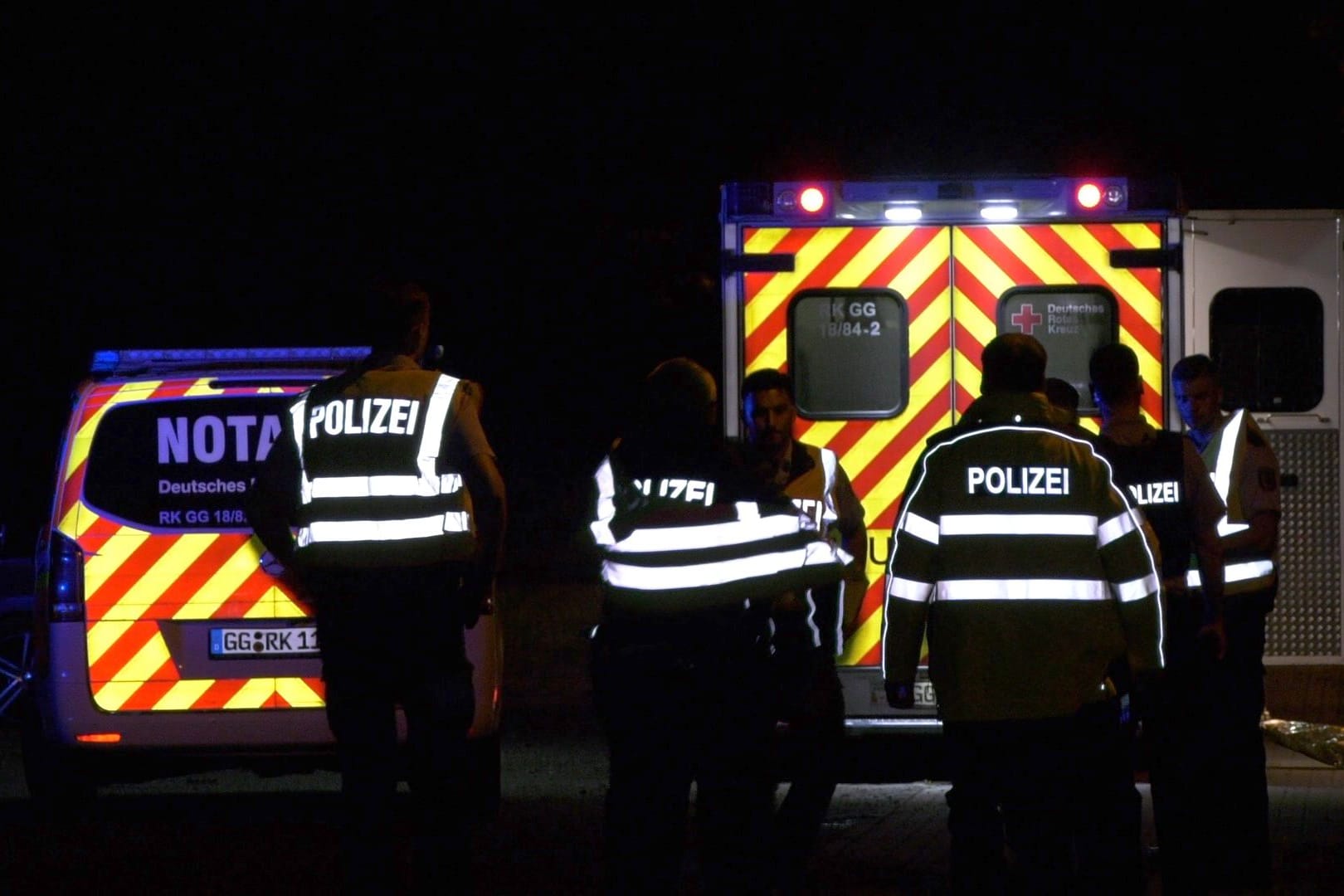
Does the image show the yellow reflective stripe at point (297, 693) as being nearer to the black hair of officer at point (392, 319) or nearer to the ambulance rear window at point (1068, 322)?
the black hair of officer at point (392, 319)

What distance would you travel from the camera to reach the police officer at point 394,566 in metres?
5.59

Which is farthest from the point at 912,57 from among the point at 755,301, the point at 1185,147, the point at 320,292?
the point at 755,301

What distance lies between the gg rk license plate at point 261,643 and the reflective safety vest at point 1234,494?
11.0ft

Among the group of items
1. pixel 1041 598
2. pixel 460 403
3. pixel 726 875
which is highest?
pixel 460 403

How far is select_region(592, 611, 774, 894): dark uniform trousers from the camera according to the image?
5.32 m

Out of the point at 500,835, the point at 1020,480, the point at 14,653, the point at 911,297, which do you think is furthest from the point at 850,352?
the point at 14,653

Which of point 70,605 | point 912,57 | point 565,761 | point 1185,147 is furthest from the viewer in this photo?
point 912,57

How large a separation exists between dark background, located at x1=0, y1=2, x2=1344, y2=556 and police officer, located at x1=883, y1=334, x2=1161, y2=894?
498 inches

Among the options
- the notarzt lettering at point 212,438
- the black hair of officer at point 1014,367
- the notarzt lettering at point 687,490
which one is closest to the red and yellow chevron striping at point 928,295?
the notarzt lettering at point 212,438

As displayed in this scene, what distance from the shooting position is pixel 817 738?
648cm

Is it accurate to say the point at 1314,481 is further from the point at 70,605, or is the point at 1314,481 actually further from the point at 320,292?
the point at 320,292

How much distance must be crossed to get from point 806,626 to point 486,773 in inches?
124

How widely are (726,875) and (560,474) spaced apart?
25.2 m

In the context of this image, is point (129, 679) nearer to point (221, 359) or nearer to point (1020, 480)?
point (221, 359)
